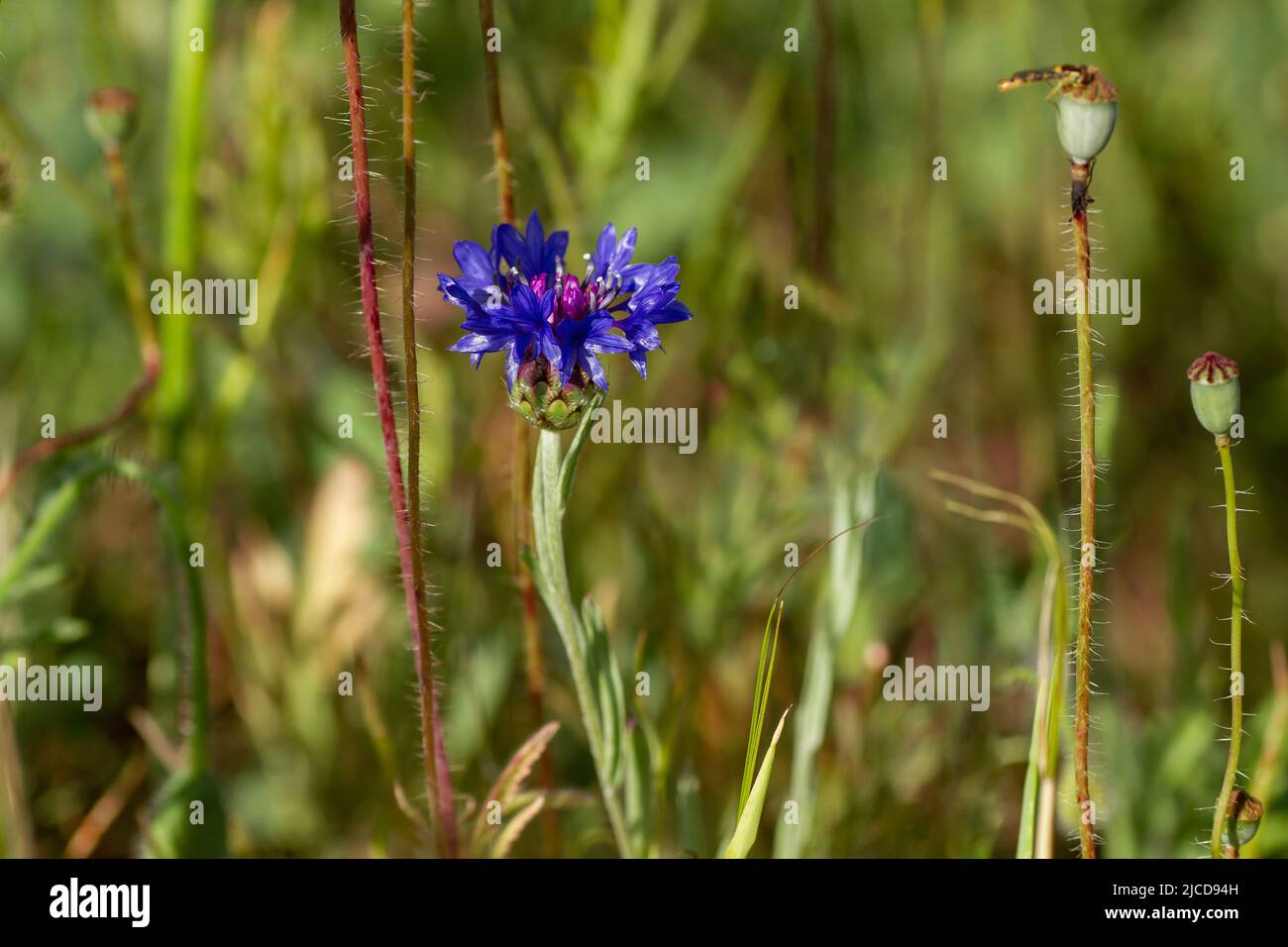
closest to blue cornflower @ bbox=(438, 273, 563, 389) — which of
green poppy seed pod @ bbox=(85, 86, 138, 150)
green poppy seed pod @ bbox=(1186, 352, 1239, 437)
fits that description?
green poppy seed pod @ bbox=(1186, 352, 1239, 437)

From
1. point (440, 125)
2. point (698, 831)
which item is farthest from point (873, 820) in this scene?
point (440, 125)

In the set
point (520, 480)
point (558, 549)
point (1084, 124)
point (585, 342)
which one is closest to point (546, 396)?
point (585, 342)

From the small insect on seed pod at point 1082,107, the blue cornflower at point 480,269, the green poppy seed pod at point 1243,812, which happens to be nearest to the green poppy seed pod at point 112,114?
the blue cornflower at point 480,269

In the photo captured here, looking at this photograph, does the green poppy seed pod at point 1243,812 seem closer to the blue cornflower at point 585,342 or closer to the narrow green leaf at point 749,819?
the narrow green leaf at point 749,819

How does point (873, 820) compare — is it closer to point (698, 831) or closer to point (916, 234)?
point (698, 831)

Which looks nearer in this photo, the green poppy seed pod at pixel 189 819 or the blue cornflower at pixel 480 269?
the blue cornflower at pixel 480 269

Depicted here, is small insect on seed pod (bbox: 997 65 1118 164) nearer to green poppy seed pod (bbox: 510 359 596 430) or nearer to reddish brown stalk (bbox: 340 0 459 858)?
green poppy seed pod (bbox: 510 359 596 430)
